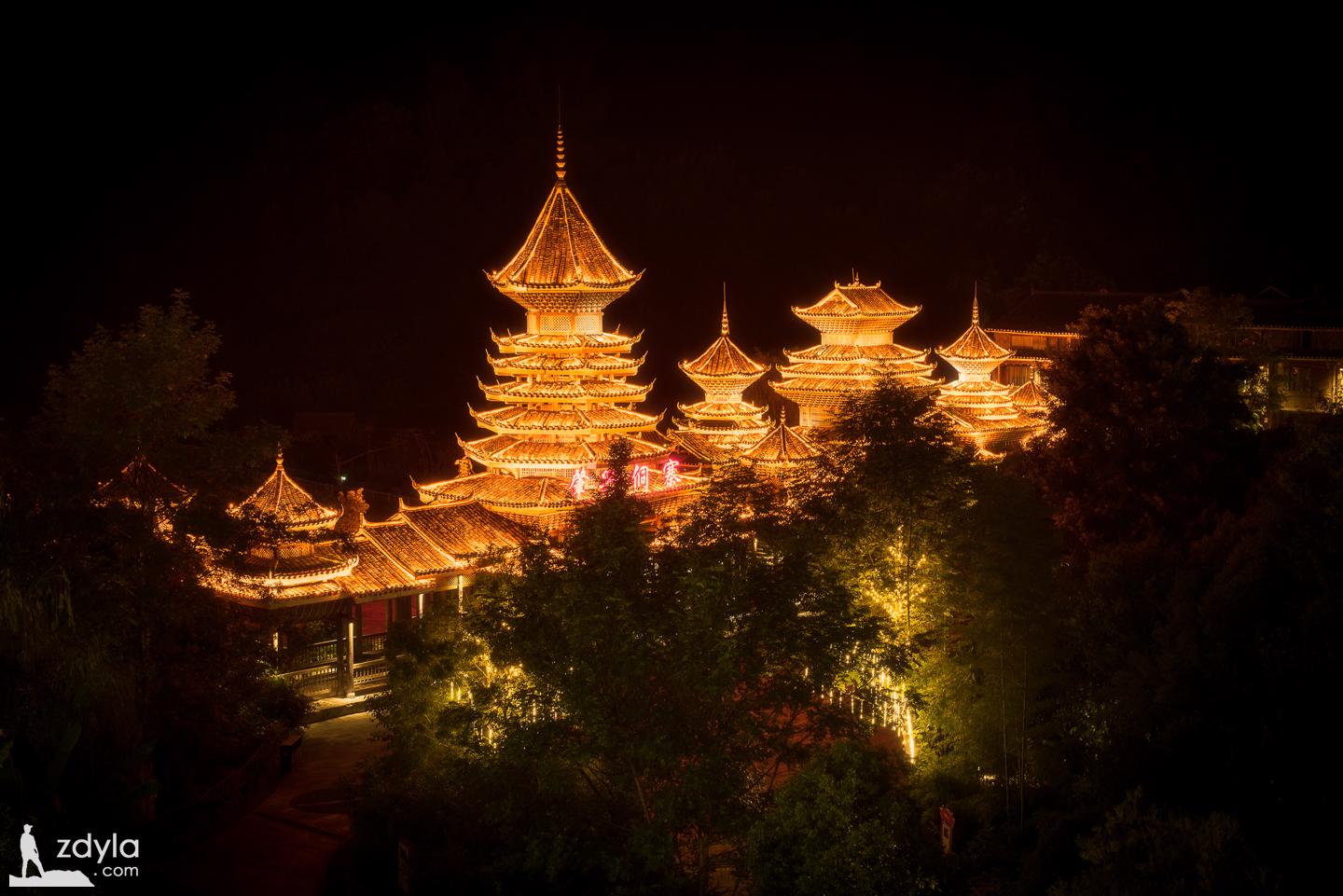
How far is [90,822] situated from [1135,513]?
13.5 metres

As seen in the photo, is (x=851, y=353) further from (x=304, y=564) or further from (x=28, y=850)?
(x=28, y=850)

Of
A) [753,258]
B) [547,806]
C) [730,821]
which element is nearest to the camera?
[730,821]

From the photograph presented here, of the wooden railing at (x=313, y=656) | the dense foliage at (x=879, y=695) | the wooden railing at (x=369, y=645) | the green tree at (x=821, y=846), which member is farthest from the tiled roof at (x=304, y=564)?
the green tree at (x=821, y=846)

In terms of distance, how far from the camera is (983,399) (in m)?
29.4

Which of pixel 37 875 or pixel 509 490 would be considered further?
pixel 509 490

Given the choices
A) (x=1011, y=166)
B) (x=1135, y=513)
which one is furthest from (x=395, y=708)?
(x=1011, y=166)

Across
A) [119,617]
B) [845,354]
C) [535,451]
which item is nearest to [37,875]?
[119,617]

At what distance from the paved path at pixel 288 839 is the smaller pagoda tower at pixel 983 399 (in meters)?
17.1

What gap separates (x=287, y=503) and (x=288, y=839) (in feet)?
15.3

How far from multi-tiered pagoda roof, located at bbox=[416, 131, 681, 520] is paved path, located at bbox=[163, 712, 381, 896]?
189 inches

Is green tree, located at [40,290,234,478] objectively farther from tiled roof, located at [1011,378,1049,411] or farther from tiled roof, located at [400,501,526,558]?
tiled roof, located at [1011,378,1049,411]

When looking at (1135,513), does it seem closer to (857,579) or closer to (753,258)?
(857,579)

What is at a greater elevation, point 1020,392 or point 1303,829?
point 1020,392

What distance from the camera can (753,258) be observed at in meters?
51.6
